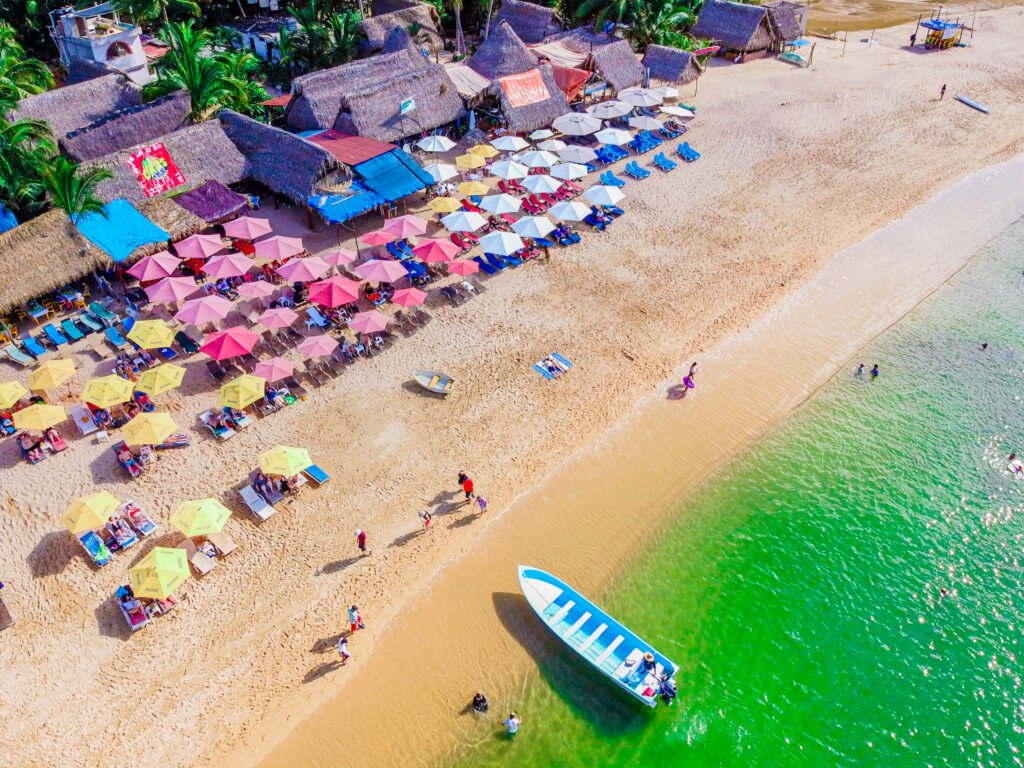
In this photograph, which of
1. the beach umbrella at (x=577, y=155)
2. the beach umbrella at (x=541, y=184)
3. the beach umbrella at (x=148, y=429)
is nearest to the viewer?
the beach umbrella at (x=148, y=429)

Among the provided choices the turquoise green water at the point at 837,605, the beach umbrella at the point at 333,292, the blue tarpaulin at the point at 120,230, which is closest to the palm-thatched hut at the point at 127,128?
the blue tarpaulin at the point at 120,230

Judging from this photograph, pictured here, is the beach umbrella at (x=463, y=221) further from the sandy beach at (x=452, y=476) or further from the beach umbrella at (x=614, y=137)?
the beach umbrella at (x=614, y=137)

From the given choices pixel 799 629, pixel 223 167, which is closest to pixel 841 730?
pixel 799 629

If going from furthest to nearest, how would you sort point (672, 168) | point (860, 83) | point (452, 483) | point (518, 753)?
point (860, 83) < point (672, 168) < point (452, 483) < point (518, 753)

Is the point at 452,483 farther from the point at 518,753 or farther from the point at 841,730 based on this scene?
the point at 841,730

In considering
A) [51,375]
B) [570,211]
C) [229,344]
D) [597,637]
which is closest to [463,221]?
[570,211]

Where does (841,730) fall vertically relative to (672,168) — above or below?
below
